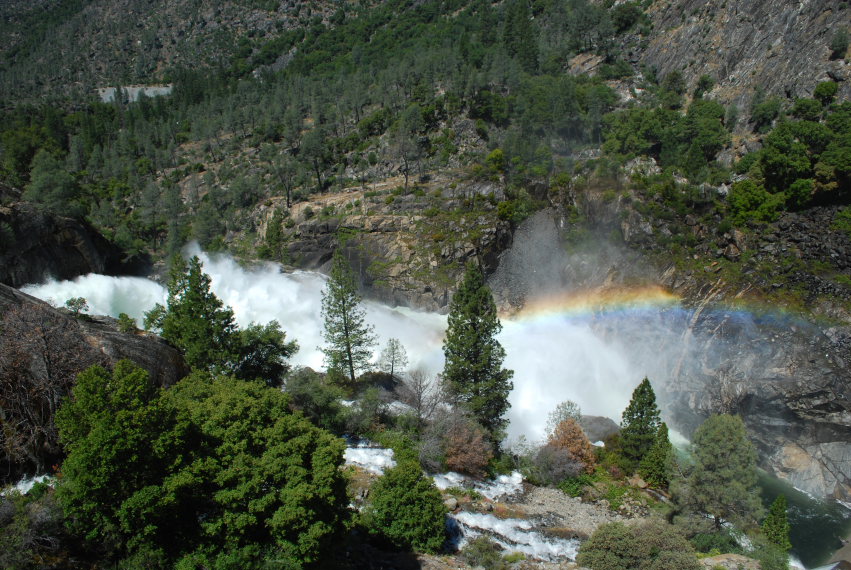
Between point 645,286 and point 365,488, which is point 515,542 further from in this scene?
point 645,286

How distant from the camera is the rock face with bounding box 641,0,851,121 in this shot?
220 ft

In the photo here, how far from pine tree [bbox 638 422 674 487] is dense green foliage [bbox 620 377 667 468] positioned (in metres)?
0.80

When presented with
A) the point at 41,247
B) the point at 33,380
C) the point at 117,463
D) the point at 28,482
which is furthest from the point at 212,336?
the point at 41,247

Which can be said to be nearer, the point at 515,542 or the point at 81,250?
the point at 515,542

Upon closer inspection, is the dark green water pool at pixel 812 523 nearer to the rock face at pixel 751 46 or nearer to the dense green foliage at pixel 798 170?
the dense green foliage at pixel 798 170

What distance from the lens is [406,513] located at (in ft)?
79.9

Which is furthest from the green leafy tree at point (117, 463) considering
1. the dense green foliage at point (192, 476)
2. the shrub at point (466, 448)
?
the shrub at point (466, 448)

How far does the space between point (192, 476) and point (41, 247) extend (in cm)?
4709

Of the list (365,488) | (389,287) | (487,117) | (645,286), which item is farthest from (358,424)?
(487,117)

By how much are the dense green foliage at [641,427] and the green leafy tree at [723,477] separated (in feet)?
20.2

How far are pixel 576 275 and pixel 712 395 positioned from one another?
68.3 ft

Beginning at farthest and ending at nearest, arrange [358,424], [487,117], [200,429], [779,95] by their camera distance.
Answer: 1. [487,117]
2. [779,95]
3. [358,424]
4. [200,429]

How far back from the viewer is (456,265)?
208 ft

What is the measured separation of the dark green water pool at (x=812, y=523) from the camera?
3481cm
